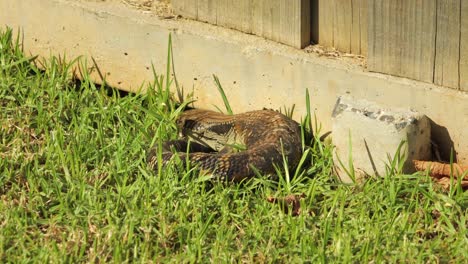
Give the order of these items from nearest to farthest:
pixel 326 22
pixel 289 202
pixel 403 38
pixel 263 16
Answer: pixel 289 202 < pixel 403 38 < pixel 326 22 < pixel 263 16

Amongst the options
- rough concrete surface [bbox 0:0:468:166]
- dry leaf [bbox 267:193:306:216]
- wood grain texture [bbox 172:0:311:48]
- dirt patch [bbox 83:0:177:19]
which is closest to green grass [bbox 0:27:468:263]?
dry leaf [bbox 267:193:306:216]

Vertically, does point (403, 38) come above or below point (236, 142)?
above

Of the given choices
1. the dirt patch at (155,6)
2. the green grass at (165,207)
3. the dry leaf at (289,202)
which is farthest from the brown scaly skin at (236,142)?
the dirt patch at (155,6)

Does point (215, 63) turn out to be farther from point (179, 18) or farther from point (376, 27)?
point (376, 27)

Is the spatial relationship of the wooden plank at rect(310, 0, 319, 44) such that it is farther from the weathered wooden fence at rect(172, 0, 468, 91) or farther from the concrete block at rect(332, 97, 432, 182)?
the concrete block at rect(332, 97, 432, 182)

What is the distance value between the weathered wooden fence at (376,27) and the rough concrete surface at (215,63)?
0.06 meters

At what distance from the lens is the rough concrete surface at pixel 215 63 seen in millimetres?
5383

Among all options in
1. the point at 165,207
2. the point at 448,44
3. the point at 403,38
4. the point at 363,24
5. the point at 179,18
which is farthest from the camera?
the point at 179,18

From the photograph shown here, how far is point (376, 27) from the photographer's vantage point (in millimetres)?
5457

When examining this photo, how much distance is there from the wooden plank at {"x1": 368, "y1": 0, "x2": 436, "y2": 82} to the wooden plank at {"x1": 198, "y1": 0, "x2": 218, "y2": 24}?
0.96m

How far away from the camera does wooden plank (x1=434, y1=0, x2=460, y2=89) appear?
5.18 metres

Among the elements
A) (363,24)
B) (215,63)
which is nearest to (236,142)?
A: (215,63)

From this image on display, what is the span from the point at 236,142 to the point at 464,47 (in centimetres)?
133

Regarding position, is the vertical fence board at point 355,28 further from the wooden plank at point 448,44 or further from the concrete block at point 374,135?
the wooden plank at point 448,44
